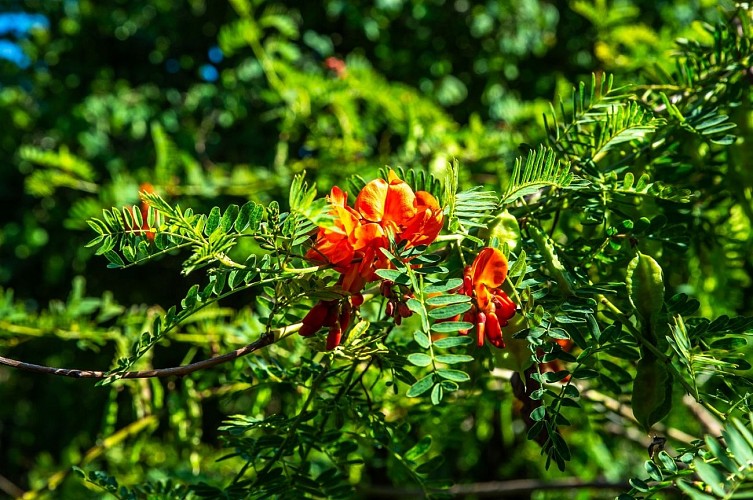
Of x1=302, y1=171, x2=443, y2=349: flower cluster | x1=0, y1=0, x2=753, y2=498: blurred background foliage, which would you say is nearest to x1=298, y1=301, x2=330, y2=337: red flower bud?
x1=302, y1=171, x2=443, y2=349: flower cluster

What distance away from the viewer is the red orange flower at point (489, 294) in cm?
62

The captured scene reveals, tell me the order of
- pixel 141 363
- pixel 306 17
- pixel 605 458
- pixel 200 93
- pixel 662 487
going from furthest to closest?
pixel 306 17, pixel 200 93, pixel 605 458, pixel 141 363, pixel 662 487

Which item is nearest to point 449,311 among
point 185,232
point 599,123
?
point 185,232

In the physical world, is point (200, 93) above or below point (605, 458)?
above

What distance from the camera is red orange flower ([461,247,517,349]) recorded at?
2.03ft

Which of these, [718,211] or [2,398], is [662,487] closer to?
[718,211]

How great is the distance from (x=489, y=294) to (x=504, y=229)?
78mm

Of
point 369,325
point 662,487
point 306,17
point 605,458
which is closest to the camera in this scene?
point 662,487

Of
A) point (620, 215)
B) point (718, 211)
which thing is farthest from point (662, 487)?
point (718, 211)

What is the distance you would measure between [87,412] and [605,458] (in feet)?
5.11

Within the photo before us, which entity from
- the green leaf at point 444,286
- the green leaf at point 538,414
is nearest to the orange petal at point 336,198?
the green leaf at point 444,286

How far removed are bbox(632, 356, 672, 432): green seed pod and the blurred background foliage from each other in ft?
3.84

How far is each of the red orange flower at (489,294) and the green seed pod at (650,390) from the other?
0.13 metres

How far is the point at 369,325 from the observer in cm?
73
